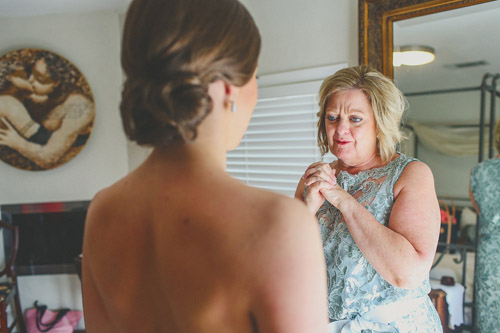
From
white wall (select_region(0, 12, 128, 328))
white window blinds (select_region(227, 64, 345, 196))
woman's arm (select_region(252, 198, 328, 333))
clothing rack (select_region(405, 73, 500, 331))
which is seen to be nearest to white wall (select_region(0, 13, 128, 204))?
white wall (select_region(0, 12, 128, 328))

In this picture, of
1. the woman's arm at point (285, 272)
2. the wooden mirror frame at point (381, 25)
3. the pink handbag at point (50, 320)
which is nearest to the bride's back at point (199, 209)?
the woman's arm at point (285, 272)

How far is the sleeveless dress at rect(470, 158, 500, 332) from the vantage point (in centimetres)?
137

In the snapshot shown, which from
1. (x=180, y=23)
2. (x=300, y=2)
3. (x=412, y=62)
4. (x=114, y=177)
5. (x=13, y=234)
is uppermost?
(x=300, y=2)

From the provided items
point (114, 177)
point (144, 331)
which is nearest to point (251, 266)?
point (144, 331)

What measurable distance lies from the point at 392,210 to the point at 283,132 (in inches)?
44.6

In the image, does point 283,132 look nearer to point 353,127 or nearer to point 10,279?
point 353,127

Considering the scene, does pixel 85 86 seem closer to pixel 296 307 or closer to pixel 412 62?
pixel 412 62

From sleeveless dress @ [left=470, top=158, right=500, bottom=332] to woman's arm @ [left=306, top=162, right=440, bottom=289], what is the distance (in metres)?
0.42

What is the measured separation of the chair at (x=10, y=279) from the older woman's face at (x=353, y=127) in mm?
2593

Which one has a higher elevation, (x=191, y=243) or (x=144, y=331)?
(x=191, y=243)

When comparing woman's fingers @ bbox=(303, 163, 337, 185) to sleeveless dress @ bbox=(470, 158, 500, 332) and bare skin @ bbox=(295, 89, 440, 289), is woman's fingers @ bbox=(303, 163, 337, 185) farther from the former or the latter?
sleeveless dress @ bbox=(470, 158, 500, 332)

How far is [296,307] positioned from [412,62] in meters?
1.39

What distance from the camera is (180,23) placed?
1.64ft

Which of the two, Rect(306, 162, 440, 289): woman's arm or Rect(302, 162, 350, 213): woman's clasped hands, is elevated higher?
Rect(302, 162, 350, 213): woman's clasped hands
